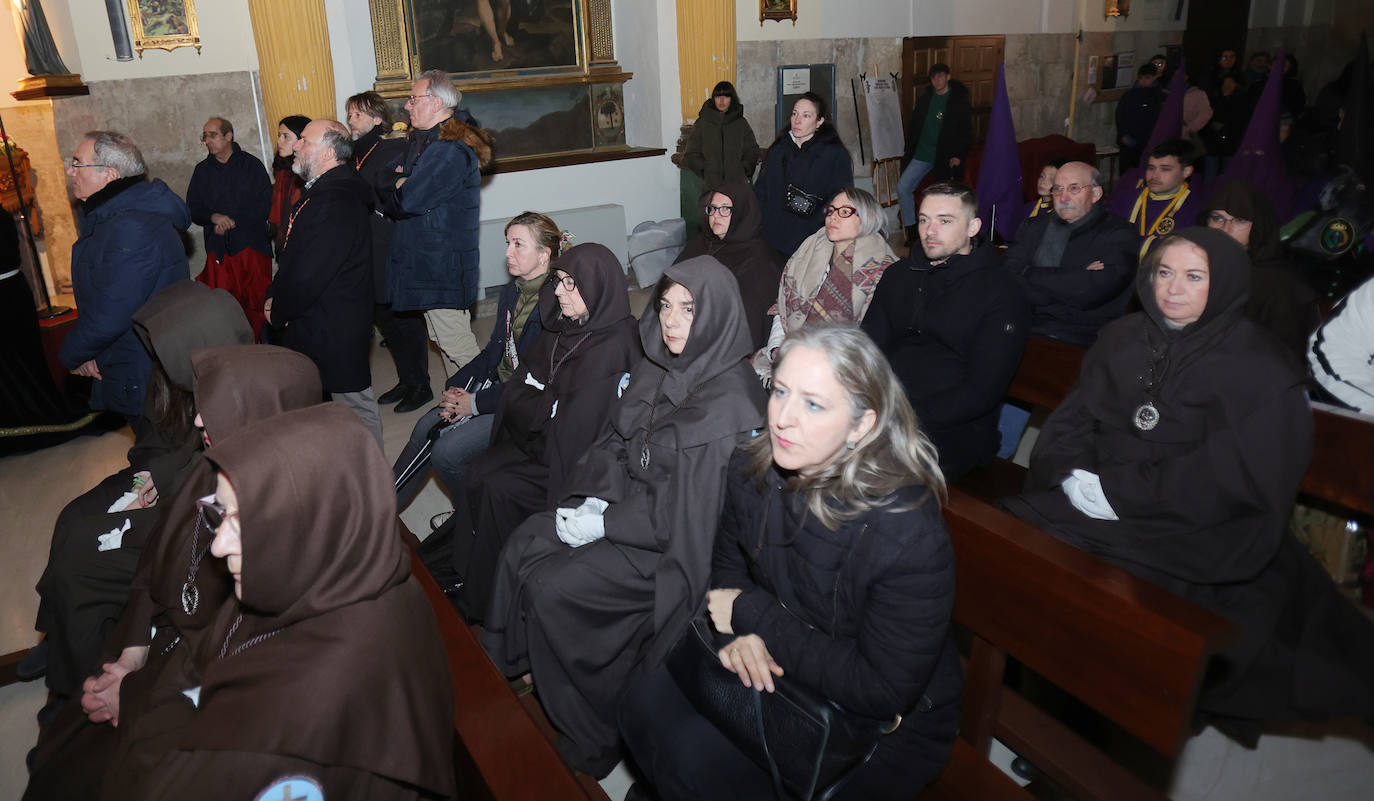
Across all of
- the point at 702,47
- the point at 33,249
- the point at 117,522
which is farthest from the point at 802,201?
the point at 33,249

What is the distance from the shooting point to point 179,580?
7.70 feet

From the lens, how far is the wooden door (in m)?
11.0

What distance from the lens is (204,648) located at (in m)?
2.06

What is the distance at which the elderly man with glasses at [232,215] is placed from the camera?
6.44 metres

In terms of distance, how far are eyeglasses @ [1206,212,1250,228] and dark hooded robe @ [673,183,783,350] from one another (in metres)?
2.15

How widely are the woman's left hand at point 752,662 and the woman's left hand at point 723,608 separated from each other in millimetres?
93

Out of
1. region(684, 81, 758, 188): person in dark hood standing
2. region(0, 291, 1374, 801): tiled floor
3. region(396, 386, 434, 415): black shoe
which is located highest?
region(684, 81, 758, 188): person in dark hood standing

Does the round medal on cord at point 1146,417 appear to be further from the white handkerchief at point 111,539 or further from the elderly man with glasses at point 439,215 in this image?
the elderly man with glasses at point 439,215

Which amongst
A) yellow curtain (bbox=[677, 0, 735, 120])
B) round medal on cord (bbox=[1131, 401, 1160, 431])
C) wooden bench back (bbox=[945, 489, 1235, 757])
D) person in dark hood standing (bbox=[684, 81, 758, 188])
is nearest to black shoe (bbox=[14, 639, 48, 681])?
wooden bench back (bbox=[945, 489, 1235, 757])

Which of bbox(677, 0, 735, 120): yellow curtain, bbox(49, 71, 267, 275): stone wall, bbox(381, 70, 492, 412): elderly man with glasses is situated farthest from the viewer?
bbox(677, 0, 735, 120): yellow curtain

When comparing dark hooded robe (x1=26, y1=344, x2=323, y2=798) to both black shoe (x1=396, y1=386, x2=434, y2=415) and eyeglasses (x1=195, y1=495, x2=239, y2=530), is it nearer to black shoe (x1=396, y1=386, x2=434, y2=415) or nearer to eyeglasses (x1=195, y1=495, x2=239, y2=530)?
eyeglasses (x1=195, y1=495, x2=239, y2=530)

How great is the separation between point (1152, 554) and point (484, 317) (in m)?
6.75

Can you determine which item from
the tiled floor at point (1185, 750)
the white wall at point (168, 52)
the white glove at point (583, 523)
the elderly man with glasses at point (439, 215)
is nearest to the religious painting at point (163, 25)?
the white wall at point (168, 52)

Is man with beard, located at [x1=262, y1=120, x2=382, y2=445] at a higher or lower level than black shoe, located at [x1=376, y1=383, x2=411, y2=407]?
higher
